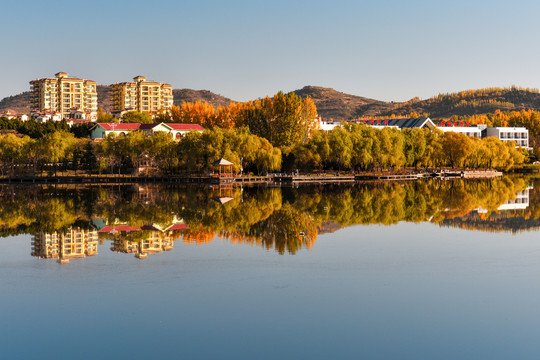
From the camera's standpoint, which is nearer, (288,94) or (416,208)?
(416,208)

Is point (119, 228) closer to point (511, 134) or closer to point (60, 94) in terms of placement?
point (511, 134)

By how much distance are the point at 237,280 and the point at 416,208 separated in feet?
65.3

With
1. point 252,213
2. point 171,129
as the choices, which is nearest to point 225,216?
point 252,213

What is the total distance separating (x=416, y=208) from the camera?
109ft

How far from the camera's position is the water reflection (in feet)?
70.1

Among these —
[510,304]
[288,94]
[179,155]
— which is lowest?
[510,304]

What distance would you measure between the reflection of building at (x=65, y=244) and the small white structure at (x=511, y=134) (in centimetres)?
10304

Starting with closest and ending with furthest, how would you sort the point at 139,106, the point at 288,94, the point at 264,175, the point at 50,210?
1. the point at 50,210
2. the point at 264,175
3. the point at 288,94
4. the point at 139,106

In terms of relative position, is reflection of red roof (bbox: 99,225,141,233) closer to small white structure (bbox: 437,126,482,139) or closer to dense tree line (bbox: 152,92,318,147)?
dense tree line (bbox: 152,92,318,147)

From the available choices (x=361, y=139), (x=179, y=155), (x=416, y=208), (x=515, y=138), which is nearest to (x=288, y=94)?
(x=361, y=139)

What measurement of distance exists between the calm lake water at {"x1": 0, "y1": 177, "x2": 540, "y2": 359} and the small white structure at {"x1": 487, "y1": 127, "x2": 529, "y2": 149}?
92.0 meters

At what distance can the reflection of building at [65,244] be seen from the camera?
18.8 meters

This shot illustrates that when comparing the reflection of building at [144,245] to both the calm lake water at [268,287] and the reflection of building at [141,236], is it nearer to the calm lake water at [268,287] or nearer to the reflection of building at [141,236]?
the reflection of building at [141,236]

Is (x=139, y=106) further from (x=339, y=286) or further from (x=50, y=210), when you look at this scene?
(x=339, y=286)
